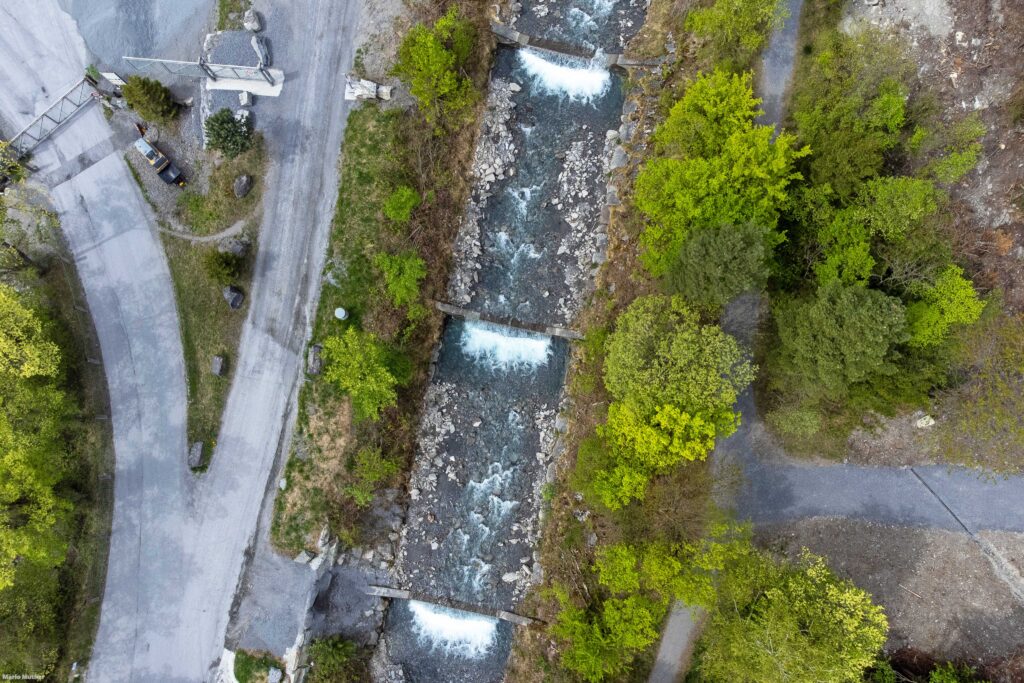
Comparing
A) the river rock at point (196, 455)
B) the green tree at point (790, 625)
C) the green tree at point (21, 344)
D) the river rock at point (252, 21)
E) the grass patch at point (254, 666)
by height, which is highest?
the river rock at point (252, 21)

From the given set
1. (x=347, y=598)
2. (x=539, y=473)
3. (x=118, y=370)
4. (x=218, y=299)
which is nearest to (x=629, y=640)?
(x=539, y=473)

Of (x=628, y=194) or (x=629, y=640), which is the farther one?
(x=628, y=194)

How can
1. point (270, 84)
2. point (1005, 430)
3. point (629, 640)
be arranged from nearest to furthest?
point (1005, 430) → point (629, 640) → point (270, 84)

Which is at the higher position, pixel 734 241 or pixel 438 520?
pixel 734 241

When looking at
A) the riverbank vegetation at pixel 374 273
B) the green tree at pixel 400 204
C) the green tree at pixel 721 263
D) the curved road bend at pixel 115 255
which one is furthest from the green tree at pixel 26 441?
the green tree at pixel 721 263

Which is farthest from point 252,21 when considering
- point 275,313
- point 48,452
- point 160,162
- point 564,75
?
point 48,452

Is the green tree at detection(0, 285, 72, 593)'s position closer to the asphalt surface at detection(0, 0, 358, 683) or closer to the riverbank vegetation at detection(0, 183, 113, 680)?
the riverbank vegetation at detection(0, 183, 113, 680)

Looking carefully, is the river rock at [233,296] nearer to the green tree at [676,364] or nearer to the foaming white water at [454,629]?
the foaming white water at [454,629]

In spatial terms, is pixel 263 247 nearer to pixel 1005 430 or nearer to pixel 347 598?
pixel 347 598
